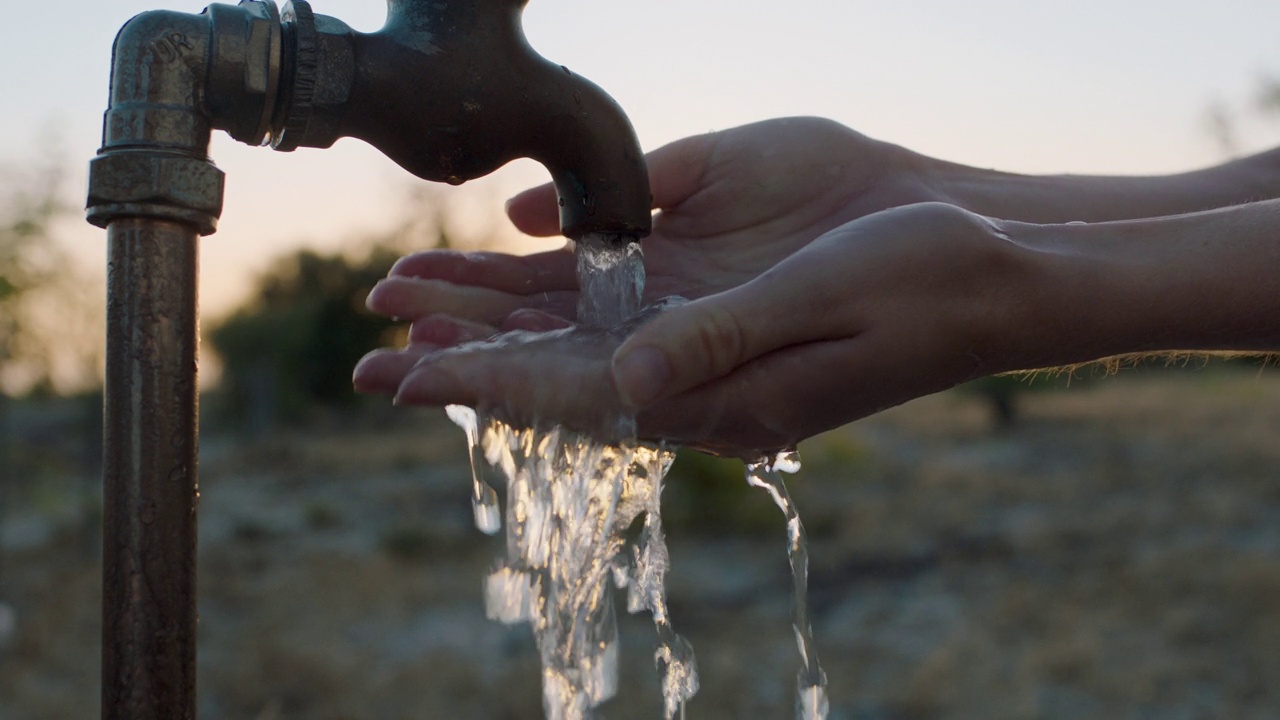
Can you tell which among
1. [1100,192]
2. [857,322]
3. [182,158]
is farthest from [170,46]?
[1100,192]

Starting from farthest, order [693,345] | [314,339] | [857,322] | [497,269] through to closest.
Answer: [314,339]
[497,269]
[857,322]
[693,345]

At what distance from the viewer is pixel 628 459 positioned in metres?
1.45

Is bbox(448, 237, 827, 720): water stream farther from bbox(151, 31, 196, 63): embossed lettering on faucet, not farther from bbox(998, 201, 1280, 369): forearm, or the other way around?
bbox(151, 31, 196, 63): embossed lettering on faucet

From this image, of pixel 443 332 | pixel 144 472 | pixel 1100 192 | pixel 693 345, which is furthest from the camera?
pixel 1100 192

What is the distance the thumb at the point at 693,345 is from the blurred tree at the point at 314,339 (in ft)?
44.7

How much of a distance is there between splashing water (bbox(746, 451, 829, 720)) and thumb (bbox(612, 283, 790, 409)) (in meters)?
0.30

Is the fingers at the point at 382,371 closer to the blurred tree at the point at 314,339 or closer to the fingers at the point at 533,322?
the fingers at the point at 533,322

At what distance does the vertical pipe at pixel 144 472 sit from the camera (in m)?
1.00

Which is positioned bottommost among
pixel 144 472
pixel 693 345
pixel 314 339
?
pixel 144 472

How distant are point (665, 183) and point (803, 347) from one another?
2.43 ft

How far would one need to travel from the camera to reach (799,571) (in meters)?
1.59

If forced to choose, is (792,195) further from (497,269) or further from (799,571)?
(799,571)

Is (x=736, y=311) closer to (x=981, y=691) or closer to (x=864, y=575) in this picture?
(x=981, y=691)

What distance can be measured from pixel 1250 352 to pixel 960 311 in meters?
0.60
